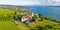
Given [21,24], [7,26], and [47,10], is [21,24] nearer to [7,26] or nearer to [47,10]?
[7,26]

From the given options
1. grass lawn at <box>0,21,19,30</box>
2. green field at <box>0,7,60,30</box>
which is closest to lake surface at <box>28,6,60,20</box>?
green field at <box>0,7,60,30</box>

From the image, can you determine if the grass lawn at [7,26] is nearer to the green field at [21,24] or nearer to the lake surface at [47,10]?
the green field at [21,24]

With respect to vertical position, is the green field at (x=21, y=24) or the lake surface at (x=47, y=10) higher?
the lake surface at (x=47, y=10)

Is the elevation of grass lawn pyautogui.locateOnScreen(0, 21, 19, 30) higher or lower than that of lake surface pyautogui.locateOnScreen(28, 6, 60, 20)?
lower

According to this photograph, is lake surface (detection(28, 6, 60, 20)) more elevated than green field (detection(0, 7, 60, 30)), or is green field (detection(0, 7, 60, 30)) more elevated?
lake surface (detection(28, 6, 60, 20))

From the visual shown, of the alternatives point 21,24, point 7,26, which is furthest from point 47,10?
point 7,26

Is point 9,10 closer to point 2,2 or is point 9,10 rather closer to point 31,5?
point 2,2

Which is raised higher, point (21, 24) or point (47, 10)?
point (47, 10)

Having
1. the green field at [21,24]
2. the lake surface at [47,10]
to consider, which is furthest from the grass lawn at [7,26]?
the lake surface at [47,10]

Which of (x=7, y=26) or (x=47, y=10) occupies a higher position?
(x=47, y=10)

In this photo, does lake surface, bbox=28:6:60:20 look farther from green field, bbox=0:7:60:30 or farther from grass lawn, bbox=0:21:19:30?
grass lawn, bbox=0:21:19:30

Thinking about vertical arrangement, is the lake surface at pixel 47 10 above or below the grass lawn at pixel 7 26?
above
